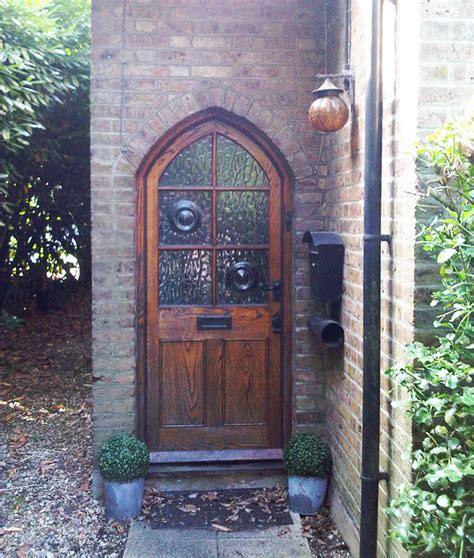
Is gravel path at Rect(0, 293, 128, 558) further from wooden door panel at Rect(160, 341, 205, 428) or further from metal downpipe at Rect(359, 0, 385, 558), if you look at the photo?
metal downpipe at Rect(359, 0, 385, 558)

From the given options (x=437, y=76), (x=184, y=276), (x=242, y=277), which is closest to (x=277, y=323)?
(x=242, y=277)

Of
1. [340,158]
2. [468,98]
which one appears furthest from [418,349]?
[340,158]

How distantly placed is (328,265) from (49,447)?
2.86m

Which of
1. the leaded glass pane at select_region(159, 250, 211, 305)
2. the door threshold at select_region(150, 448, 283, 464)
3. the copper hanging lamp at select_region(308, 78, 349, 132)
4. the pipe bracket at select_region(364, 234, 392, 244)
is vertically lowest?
the door threshold at select_region(150, 448, 283, 464)

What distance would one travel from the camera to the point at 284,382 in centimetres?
484

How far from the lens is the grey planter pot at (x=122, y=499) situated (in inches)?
172

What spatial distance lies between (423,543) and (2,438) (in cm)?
414

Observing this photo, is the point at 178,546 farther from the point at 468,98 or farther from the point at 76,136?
the point at 76,136

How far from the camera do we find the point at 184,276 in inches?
188

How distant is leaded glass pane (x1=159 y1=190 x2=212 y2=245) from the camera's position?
15.4 feet

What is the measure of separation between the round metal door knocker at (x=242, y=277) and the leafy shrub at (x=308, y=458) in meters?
1.08

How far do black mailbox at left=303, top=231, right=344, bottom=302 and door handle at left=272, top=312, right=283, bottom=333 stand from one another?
61cm

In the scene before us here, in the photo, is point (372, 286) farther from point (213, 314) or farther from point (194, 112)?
point (194, 112)

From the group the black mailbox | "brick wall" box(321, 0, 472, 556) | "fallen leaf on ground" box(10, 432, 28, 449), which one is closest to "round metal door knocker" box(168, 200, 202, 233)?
the black mailbox
